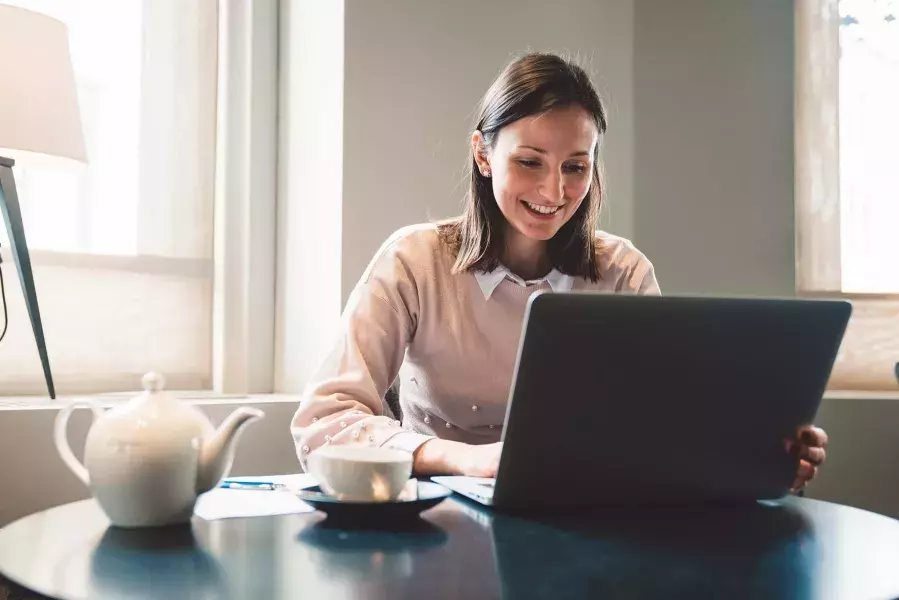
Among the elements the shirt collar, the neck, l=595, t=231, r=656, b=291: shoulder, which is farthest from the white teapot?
l=595, t=231, r=656, b=291: shoulder

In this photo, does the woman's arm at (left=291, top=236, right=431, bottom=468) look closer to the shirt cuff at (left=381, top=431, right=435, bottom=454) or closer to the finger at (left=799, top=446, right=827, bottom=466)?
the shirt cuff at (left=381, top=431, right=435, bottom=454)

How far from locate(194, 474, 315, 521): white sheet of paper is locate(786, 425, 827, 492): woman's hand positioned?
22.0 inches

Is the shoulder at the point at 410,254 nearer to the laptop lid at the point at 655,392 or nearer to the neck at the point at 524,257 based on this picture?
the neck at the point at 524,257

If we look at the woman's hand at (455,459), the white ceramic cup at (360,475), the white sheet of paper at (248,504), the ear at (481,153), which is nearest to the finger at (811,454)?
the woman's hand at (455,459)

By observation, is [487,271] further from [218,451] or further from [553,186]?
[218,451]

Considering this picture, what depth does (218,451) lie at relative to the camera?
3.03 ft

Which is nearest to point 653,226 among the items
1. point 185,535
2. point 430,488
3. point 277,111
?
point 277,111

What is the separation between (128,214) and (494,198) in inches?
39.8

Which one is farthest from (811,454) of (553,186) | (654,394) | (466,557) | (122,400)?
(122,400)

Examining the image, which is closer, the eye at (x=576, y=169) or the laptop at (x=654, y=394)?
the laptop at (x=654, y=394)

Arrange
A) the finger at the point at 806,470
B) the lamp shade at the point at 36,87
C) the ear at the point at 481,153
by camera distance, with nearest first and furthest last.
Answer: the finger at the point at 806,470, the lamp shade at the point at 36,87, the ear at the point at 481,153

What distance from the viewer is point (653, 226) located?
2.43 m

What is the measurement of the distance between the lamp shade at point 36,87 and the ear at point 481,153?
729mm

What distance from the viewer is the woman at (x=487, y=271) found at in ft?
4.99
